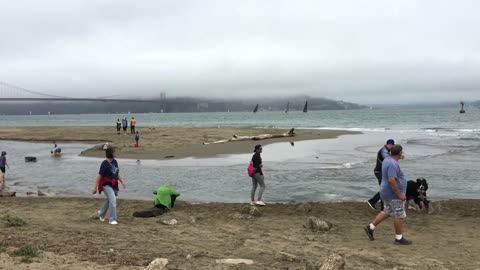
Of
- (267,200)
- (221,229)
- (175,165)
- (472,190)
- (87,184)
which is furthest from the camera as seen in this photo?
(175,165)

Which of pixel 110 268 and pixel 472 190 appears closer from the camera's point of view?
pixel 110 268

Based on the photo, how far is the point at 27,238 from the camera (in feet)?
23.9

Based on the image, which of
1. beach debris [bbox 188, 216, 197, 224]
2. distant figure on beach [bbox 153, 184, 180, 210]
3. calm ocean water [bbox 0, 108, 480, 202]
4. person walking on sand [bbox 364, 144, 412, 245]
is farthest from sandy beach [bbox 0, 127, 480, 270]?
calm ocean water [bbox 0, 108, 480, 202]

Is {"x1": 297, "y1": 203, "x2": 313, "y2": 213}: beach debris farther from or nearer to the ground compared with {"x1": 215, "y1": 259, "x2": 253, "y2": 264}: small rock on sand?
nearer to the ground

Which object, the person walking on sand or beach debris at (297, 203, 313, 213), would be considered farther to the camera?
beach debris at (297, 203, 313, 213)

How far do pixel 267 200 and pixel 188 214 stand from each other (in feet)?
10.1

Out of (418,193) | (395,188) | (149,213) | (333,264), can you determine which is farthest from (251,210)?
(333,264)

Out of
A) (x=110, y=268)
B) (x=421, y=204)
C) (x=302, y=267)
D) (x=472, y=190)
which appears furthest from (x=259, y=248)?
(x=472, y=190)

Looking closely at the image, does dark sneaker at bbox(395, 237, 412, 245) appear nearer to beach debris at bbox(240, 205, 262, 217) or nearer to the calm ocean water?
beach debris at bbox(240, 205, 262, 217)

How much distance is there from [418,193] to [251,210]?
12.3ft

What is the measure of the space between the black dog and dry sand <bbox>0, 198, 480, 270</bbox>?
300mm

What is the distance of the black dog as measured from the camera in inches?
395

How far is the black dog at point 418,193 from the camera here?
32.9 feet

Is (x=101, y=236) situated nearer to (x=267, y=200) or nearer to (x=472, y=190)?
(x=267, y=200)
